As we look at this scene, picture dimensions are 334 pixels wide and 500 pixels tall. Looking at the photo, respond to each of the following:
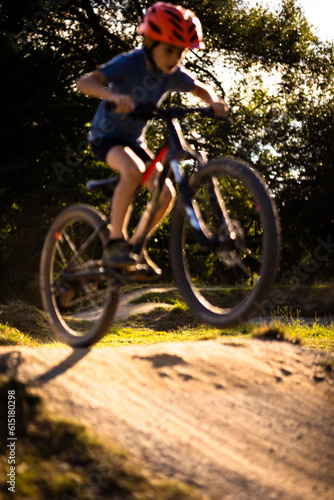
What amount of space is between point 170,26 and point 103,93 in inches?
23.9

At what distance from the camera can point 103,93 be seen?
13.6 feet

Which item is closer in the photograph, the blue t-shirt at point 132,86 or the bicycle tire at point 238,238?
the bicycle tire at point 238,238

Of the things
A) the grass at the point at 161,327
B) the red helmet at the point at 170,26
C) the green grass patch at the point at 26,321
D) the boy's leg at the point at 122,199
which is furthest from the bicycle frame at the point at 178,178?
the green grass patch at the point at 26,321

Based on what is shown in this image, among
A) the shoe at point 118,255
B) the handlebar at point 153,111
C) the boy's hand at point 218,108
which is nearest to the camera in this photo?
the handlebar at point 153,111

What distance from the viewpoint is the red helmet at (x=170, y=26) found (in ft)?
13.3

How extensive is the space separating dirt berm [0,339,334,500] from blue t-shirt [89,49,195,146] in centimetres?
170

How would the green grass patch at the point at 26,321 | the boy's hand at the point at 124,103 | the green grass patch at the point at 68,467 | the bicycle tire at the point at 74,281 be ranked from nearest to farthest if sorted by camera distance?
the green grass patch at the point at 68,467, the boy's hand at the point at 124,103, the bicycle tire at the point at 74,281, the green grass patch at the point at 26,321

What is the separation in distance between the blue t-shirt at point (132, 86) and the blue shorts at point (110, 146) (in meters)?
0.03

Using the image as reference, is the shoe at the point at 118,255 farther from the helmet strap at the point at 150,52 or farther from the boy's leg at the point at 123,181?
the helmet strap at the point at 150,52

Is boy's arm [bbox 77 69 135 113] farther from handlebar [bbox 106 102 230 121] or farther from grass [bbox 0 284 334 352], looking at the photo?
grass [bbox 0 284 334 352]

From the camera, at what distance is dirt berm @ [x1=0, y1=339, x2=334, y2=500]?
3.55 m

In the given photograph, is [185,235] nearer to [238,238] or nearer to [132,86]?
[238,238]

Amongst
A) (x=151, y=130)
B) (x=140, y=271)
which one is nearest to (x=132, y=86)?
(x=140, y=271)

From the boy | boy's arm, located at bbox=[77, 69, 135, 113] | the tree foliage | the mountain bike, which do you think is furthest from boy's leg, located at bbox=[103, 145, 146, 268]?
the tree foliage
